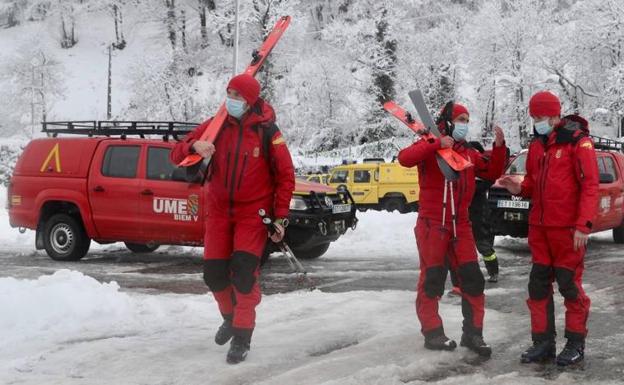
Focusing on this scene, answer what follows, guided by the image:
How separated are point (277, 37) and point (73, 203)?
576 centimetres

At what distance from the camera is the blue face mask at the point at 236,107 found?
16.1 ft

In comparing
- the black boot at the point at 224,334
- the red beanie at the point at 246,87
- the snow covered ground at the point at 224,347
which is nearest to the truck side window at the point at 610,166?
the snow covered ground at the point at 224,347

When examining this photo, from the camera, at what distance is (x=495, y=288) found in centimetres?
795

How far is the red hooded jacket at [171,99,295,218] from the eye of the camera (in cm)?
490

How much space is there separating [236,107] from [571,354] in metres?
2.90

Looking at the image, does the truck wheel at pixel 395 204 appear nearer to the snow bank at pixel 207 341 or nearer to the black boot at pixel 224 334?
the snow bank at pixel 207 341

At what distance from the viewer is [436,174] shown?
5.13 metres

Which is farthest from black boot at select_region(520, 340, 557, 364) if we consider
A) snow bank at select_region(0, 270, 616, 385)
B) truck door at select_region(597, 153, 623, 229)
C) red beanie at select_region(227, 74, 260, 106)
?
truck door at select_region(597, 153, 623, 229)

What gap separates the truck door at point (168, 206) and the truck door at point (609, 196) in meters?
6.68

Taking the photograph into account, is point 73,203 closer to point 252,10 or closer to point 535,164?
point 535,164

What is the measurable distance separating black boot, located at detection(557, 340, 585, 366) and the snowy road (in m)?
0.10

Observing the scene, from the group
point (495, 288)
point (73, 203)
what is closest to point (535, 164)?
point (495, 288)

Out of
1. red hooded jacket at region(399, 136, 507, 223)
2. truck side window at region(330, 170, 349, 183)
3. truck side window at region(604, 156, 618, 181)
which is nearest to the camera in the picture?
red hooded jacket at region(399, 136, 507, 223)

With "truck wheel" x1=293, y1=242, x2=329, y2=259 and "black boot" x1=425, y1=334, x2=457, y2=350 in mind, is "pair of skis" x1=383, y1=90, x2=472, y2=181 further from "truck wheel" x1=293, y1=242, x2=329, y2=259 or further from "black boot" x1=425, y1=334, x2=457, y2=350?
"truck wheel" x1=293, y1=242, x2=329, y2=259
